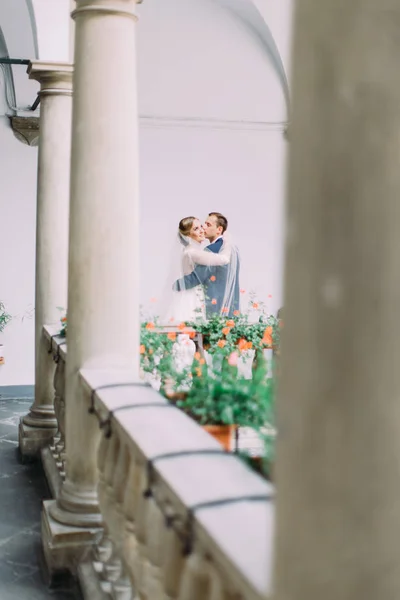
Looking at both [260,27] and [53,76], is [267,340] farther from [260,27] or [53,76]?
[260,27]

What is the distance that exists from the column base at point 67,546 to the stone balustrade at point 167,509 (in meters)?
0.09

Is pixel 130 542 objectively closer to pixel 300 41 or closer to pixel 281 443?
pixel 281 443

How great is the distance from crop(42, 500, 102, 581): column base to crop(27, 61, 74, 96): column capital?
376 cm

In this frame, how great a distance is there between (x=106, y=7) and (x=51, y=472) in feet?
11.2

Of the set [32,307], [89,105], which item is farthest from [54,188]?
[32,307]

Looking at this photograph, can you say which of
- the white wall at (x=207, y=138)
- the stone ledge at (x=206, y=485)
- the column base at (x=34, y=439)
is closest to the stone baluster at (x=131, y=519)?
the stone ledge at (x=206, y=485)

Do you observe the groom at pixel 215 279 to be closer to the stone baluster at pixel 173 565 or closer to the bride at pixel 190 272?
the bride at pixel 190 272

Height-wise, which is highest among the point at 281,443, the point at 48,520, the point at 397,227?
the point at 397,227

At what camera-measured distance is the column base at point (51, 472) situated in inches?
229

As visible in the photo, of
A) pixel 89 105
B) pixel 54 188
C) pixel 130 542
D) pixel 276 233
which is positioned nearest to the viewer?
pixel 130 542

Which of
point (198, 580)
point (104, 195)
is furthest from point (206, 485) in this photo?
point (104, 195)

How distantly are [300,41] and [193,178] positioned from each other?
11.4 metres

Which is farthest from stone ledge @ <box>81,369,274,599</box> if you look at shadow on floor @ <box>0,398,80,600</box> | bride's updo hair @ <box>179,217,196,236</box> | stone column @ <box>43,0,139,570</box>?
bride's updo hair @ <box>179,217,196,236</box>

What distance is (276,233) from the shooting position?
1349 centimetres
